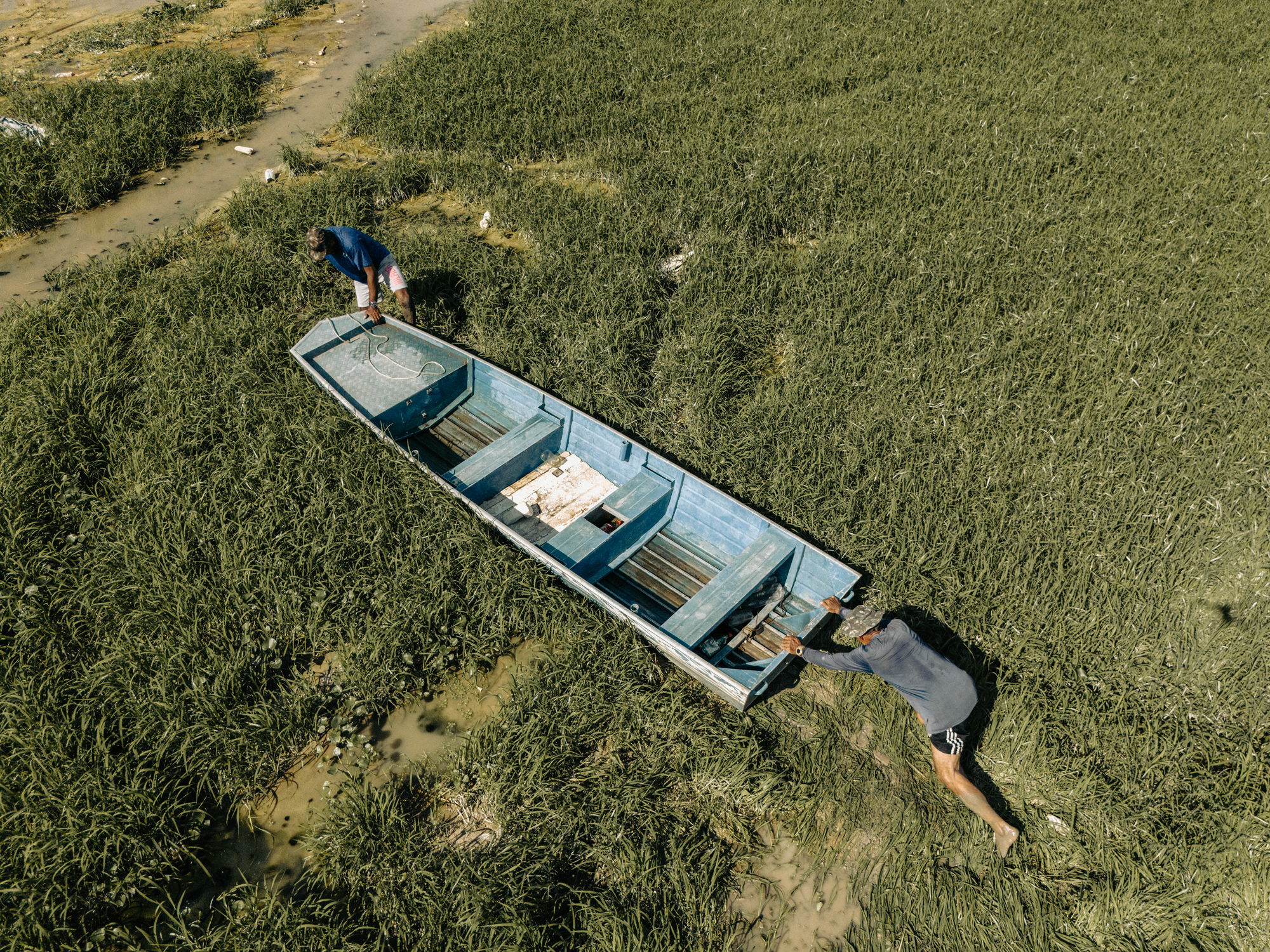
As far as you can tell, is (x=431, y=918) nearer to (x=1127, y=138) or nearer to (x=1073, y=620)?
(x=1073, y=620)

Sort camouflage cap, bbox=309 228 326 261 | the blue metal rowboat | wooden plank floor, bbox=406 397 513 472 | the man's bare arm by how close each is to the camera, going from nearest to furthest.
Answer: the blue metal rowboat < camouflage cap, bbox=309 228 326 261 < wooden plank floor, bbox=406 397 513 472 < the man's bare arm

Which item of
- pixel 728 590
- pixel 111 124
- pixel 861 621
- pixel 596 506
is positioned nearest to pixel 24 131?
pixel 111 124

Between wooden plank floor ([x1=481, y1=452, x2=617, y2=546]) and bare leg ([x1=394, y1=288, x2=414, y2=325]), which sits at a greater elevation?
bare leg ([x1=394, y1=288, x2=414, y2=325])

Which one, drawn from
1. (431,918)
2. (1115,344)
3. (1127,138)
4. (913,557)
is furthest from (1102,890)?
(1127,138)

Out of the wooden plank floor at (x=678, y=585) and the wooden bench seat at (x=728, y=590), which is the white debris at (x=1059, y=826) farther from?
the wooden bench seat at (x=728, y=590)

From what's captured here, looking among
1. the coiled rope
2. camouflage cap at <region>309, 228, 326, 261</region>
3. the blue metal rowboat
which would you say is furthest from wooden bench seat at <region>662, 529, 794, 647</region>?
camouflage cap at <region>309, 228, 326, 261</region>

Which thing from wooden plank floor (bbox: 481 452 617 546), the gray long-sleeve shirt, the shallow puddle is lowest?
the shallow puddle

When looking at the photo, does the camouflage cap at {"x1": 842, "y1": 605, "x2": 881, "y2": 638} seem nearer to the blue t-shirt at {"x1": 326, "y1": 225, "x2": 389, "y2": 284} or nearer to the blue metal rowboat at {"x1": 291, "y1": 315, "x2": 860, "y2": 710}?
the blue metal rowboat at {"x1": 291, "y1": 315, "x2": 860, "y2": 710}
